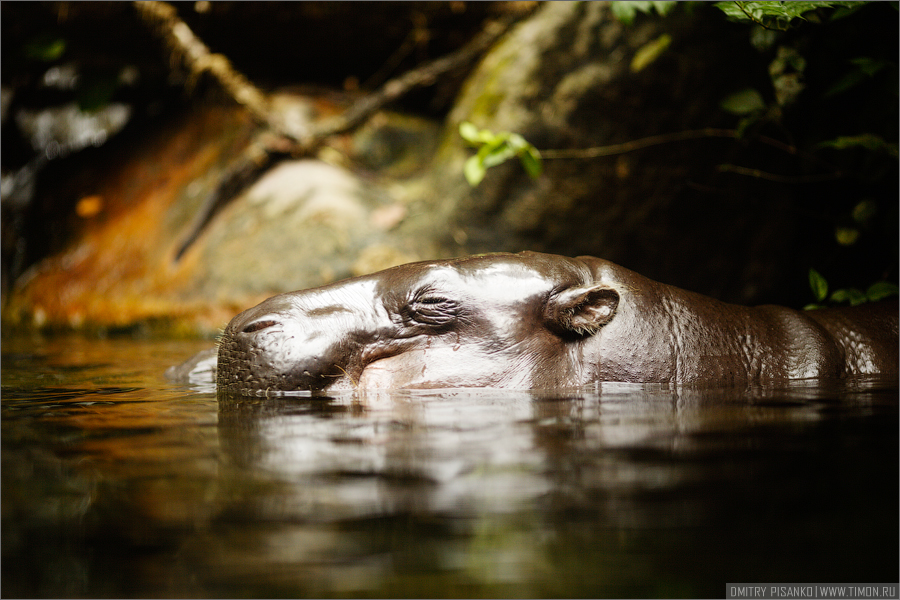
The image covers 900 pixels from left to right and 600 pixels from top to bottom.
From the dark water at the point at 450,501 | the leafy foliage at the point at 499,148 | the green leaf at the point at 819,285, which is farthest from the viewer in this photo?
the leafy foliage at the point at 499,148

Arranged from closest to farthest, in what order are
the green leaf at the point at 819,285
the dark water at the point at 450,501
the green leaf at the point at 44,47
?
the dark water at the point at 450,501, the green leaf at the point at 819,285, the green leaf at the point at 44,47

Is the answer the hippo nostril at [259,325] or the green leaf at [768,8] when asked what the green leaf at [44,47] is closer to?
the hippo nostril at [259,325]

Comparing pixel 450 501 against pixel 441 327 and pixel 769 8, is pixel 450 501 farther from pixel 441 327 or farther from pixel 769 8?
pixel 769 8

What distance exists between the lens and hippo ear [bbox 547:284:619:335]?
3.42 meters

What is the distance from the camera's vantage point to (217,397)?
10.6 feet

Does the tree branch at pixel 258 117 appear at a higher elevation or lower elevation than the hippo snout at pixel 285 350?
higher

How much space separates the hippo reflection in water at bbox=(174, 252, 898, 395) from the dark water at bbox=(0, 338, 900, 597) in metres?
0.57

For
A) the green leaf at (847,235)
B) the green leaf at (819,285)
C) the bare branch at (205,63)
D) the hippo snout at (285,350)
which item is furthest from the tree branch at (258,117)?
the hippo snout at (285,350)

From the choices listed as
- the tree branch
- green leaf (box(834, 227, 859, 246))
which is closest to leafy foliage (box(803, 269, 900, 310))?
green leaf (box(834, 227, 859, 246))

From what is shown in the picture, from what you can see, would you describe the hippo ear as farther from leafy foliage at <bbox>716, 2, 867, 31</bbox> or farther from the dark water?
leafy foliage at <bbox>716, 2, 867, 31</bbox>

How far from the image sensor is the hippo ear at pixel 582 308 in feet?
11.2

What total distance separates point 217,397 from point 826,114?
498 cm

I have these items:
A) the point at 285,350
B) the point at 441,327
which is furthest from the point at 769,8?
the point at 285,350

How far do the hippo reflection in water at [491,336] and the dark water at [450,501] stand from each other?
0.57 meters
